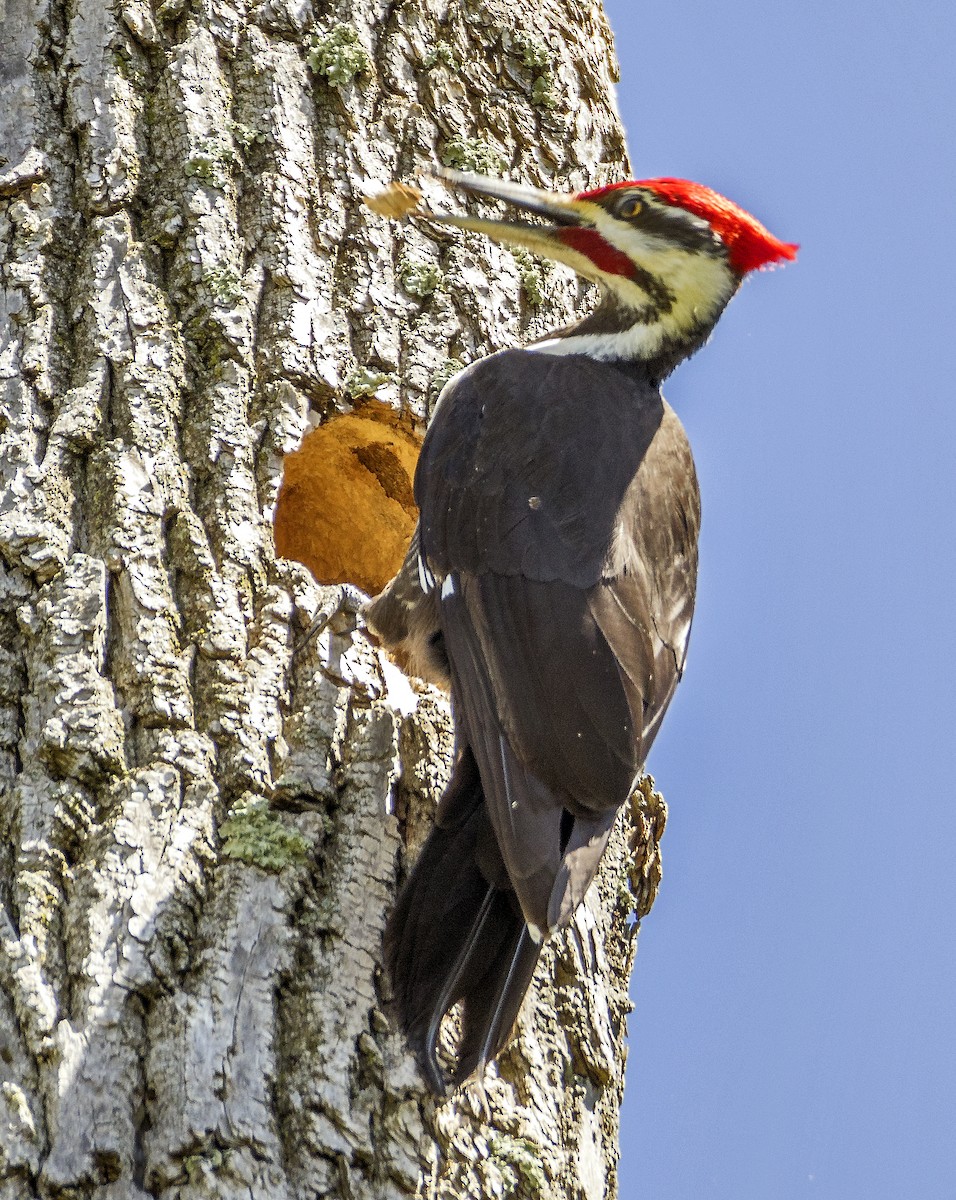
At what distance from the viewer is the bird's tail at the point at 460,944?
6.50 ft

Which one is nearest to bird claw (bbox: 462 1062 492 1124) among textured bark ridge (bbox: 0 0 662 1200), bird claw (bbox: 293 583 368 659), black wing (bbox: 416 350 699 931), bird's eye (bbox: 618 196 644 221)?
textured bark ridge (bbox: 0 0 662 1200)

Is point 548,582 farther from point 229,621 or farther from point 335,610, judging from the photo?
point 229,621

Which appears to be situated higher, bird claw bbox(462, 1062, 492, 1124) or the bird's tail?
the bird's tail

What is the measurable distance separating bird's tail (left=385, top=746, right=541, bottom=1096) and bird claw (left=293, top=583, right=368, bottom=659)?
0.35 metres

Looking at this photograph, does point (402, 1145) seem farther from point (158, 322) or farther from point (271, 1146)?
point (158, 322)

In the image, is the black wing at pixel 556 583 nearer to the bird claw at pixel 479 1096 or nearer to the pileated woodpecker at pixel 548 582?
the pileated woodpecker at pixel 548 582

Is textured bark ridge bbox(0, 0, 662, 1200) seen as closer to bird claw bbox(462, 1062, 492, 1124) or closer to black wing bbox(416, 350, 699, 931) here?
bird claw bbox(462, 1062, 492, 1124)

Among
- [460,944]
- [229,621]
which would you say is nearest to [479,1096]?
[460,944]

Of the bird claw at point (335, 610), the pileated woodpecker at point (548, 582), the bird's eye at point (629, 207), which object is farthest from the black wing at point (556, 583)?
the bird's eye at point (629, 207)

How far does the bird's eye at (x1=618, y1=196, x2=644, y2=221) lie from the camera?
9.24 ft

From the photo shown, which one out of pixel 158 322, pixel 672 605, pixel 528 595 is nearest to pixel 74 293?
pixel 158 322

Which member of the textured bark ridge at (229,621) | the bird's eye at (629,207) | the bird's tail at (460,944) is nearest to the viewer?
the textured bark ridge at (229,621)

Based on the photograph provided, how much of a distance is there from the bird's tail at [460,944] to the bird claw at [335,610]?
1.14ft

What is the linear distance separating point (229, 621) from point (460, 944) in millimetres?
601
